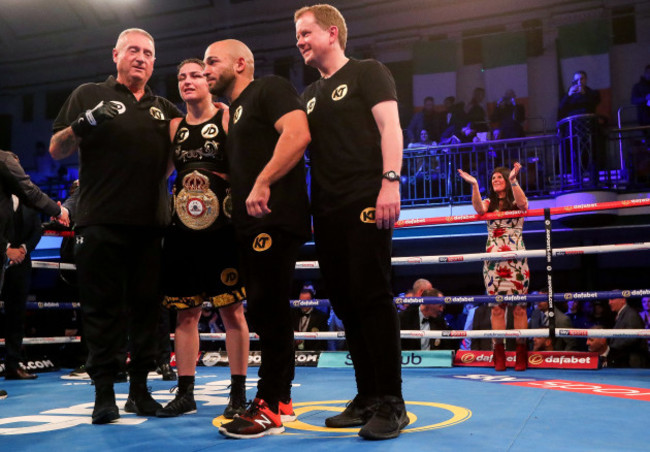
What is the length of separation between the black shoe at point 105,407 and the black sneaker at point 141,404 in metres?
0.15

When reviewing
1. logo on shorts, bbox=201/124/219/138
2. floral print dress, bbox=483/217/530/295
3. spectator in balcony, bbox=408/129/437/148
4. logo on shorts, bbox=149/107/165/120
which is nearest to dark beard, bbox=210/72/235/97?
logo on shorts, bbox=201/124/219/138

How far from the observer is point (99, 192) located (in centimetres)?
244

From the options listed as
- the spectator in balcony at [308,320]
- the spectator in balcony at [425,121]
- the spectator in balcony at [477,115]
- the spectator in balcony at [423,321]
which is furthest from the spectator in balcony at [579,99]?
the spectator in balcony at [308,320]

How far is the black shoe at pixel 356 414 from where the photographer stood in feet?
6.87

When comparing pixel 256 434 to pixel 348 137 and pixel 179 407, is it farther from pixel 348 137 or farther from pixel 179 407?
pixel 348 137

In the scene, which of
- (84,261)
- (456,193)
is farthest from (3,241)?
(456,193)

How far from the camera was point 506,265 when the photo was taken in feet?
14.1

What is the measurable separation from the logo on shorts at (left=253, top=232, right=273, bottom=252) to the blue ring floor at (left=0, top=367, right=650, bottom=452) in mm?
641

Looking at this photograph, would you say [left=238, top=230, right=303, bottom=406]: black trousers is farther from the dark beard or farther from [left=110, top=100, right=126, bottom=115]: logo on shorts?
[left=110, top=100, right=126, bottom=115]: logo on shorts

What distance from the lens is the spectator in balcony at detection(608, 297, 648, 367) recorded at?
5541 millimetres

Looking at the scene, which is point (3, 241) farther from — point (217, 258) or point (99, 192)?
point (217, 258)

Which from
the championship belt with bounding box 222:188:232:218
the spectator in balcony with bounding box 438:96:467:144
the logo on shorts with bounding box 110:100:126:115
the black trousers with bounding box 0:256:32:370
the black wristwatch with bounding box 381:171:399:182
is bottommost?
the black trousers with bounding box 0:256:32:370

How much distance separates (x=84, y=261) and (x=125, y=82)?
0.83 meters

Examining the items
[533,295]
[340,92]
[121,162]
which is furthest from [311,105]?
[533,295]
